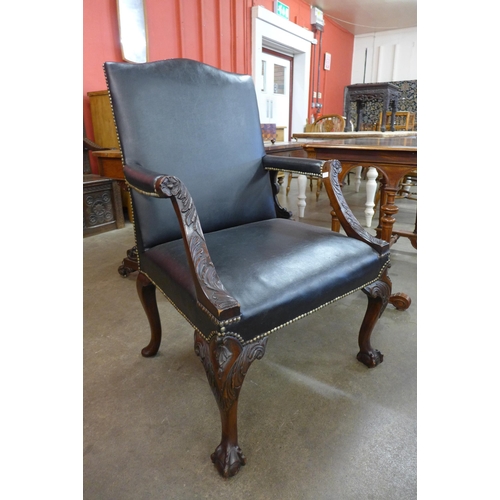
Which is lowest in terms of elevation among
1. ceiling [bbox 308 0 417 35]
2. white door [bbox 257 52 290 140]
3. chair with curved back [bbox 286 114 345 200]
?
chair with curved back [bbox 286 114 345 200]

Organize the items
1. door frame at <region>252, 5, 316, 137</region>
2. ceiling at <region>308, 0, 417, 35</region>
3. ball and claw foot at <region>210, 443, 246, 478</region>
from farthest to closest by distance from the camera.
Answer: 1. ceiling at <region>308, 0, 417, 35</region>
2. door frame at <region>252, 5, 316, 137</region>
3. ball and claw foot at <region>210, 443, 246, 478</region>

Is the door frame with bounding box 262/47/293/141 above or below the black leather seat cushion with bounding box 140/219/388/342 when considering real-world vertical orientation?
above

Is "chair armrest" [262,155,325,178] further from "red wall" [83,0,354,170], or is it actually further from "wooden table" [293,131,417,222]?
"red wall" [83,0,354,170]

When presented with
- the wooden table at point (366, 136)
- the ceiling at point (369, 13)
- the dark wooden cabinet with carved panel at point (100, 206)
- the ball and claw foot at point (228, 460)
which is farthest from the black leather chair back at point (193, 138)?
the ceiling at point (369, 13)

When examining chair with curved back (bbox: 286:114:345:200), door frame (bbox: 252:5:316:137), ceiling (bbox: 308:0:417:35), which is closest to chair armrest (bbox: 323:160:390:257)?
chair with curved back (bbox: 286:114:345:200)

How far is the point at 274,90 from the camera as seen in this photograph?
20.1 feet

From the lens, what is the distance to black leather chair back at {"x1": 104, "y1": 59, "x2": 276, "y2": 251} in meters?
1.04

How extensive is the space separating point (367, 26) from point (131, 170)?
8.41 meters

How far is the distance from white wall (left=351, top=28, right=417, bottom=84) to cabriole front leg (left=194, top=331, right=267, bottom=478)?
28.0 feet

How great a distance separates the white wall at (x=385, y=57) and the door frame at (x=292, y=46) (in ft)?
7.83
